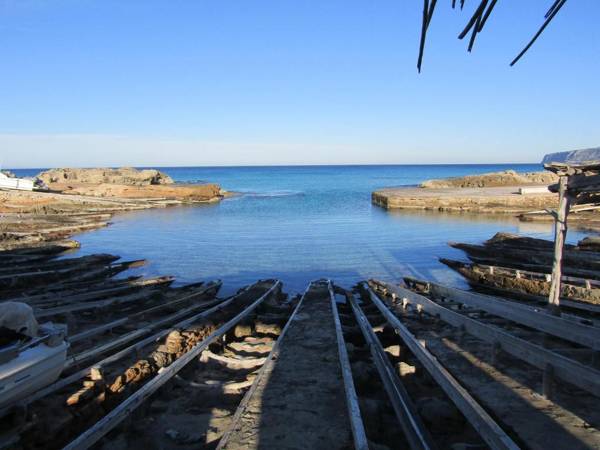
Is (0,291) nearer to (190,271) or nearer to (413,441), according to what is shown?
(190,271)

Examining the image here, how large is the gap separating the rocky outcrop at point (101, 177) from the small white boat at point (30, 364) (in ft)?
235

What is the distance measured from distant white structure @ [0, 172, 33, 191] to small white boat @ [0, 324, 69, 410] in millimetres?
52929

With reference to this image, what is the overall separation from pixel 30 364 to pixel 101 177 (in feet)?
263

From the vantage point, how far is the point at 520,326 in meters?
10.6

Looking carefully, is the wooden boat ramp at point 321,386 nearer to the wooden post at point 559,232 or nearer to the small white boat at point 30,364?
the small white boat at point 30,364

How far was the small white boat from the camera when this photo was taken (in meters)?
5.58

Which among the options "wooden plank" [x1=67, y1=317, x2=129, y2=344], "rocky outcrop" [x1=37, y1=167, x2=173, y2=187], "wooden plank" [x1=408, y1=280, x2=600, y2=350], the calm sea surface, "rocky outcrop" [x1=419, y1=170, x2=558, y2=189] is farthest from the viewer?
"rocky outcrop" [x1=37, y1=167, x2=173, y2=187]

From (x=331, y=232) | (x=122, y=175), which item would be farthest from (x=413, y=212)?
(x=122, y=175)

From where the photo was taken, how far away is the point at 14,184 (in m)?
52.4

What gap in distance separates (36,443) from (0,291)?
11.4 m

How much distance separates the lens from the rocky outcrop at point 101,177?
3017 inches

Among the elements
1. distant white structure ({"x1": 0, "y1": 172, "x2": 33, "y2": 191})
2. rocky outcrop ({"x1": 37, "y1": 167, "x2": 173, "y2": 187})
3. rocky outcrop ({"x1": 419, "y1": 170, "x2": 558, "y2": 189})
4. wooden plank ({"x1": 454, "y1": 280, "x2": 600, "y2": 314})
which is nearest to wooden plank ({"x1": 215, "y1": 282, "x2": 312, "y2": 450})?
wooden plank ({"x1": 454, "y1": 280, "x2": 600, "y2": 314})

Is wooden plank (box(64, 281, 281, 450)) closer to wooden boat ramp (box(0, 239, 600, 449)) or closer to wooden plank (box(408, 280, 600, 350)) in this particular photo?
wooden boat ramp (box(0, 239, 600, 449))

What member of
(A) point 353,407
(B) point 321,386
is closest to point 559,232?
(B) point 321,386
